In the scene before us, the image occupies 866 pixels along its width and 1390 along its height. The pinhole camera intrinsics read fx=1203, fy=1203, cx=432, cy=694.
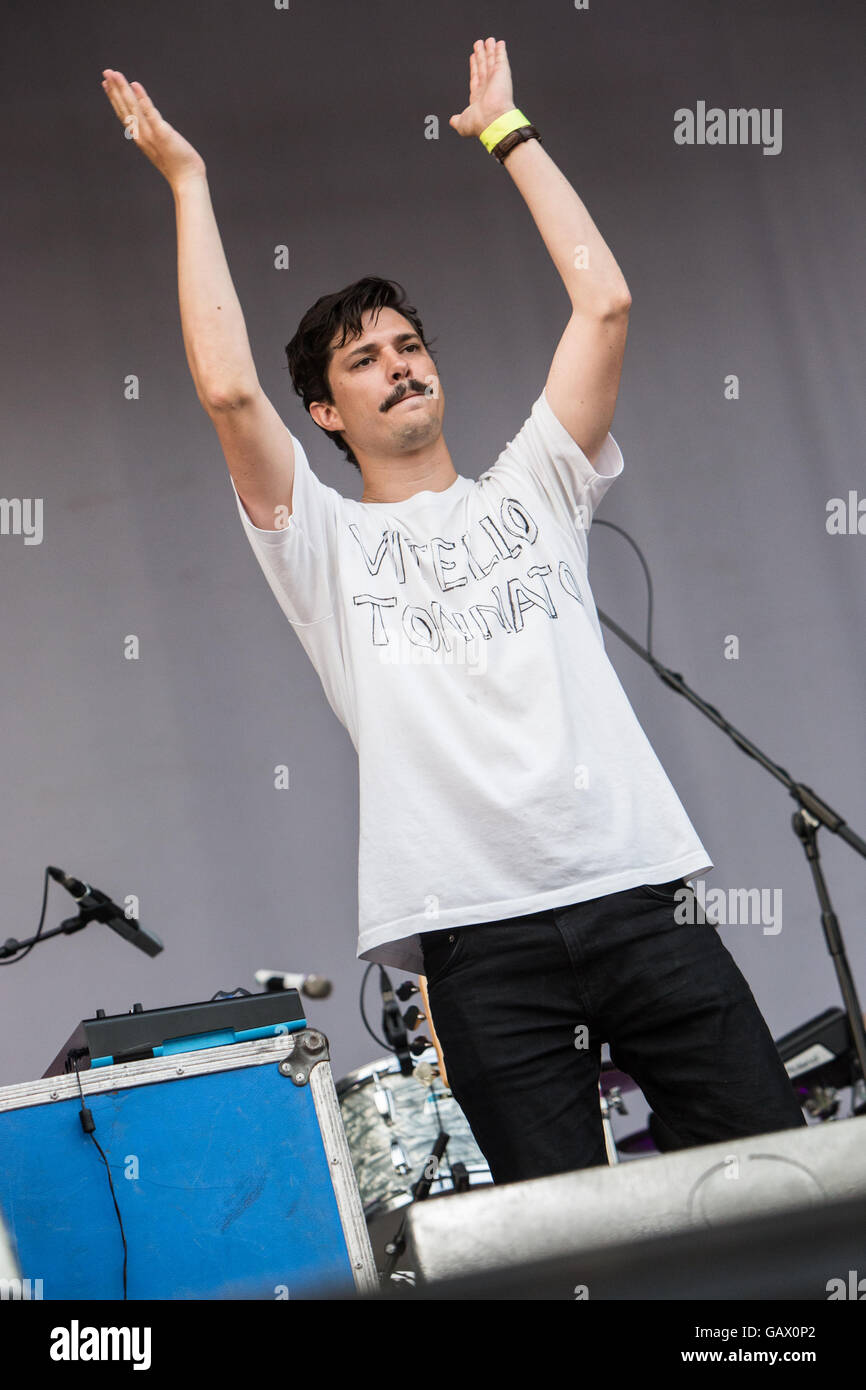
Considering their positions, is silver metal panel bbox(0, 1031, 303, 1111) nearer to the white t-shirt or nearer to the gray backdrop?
the white t-shirt

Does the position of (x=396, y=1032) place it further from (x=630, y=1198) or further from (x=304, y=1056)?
Result: (x=630, y=1198)

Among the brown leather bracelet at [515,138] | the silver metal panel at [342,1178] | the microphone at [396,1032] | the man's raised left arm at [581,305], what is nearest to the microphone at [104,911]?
the microphone at [396,1032]

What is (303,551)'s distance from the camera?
1481mm

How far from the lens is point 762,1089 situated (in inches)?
48.0

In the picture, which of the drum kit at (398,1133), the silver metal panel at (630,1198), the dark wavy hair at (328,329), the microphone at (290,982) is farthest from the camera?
the drum kit at (398,1133)

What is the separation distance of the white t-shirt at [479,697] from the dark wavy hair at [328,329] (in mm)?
264

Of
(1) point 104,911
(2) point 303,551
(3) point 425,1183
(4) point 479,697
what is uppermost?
(2) point 303,551

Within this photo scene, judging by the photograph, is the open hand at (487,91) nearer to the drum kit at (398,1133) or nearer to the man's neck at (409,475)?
the man's neck at (409,475)

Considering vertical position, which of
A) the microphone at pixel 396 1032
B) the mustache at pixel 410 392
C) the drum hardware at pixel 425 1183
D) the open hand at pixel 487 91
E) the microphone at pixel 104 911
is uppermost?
the open hand at pixel 487 91

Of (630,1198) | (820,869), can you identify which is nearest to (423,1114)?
(820,869)

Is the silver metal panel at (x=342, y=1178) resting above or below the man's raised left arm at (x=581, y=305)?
below

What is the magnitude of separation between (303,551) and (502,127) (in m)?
0.64

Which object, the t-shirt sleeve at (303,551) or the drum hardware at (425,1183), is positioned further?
the drum hardware at (425,1183)

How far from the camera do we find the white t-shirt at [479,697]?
131 centimetres
